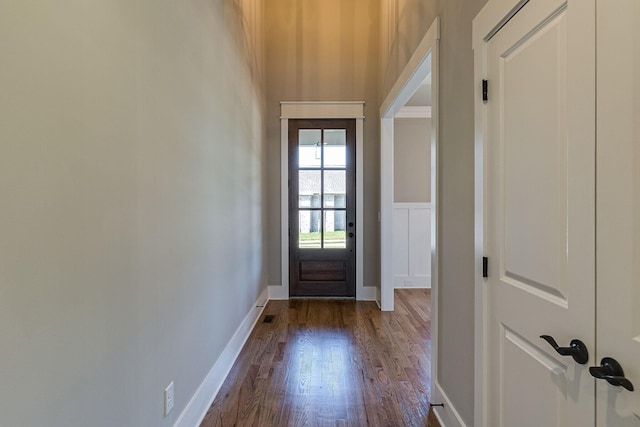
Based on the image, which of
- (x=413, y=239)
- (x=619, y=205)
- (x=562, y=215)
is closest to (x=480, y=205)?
(x=562, y=215)

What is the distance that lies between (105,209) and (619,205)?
4.83 ft

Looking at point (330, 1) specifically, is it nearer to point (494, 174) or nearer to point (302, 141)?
point (302, 141)

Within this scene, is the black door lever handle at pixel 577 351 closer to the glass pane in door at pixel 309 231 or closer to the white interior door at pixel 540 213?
the white interior door at pixel 540 213

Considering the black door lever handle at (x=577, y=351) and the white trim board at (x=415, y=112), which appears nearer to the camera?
the black door lever handle at (x=577, y=351)

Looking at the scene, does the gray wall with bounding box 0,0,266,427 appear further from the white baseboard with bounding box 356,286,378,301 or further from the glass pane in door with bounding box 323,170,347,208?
the white baseboard with bounding box 356,286,378,301

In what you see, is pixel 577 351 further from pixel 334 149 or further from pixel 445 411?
pixel 334 149

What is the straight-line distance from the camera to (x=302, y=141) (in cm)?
438

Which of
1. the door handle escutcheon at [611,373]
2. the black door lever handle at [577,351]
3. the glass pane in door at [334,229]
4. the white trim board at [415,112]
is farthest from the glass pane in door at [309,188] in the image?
the door handle escutcheon at [611,373]

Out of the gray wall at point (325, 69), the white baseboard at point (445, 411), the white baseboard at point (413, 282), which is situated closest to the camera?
the white baseboard at point (445, 411)

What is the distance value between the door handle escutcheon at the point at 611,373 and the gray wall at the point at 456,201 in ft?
2.41

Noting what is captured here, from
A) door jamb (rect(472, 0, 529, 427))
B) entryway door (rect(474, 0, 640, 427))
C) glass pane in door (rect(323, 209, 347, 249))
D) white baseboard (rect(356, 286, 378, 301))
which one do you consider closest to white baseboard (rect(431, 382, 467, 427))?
door jamb (rect(472, 0, 529, 427))

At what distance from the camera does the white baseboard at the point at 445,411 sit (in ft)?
5.53

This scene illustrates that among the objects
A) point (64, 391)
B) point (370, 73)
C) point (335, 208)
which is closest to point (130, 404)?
point (64, 391)

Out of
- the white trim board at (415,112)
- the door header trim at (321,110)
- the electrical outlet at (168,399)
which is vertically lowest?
the electrical outlet at (168,399)
